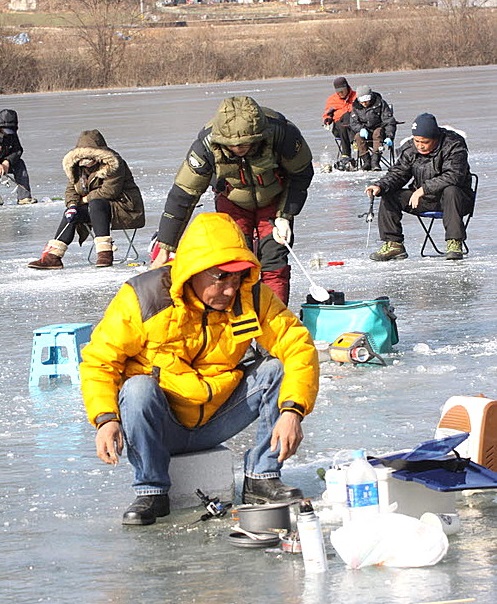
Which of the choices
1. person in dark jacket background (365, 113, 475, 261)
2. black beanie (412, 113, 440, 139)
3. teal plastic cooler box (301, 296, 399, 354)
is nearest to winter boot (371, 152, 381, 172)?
person in dark jacket background (365, 113, 475, 261)

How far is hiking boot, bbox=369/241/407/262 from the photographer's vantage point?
11.2 m

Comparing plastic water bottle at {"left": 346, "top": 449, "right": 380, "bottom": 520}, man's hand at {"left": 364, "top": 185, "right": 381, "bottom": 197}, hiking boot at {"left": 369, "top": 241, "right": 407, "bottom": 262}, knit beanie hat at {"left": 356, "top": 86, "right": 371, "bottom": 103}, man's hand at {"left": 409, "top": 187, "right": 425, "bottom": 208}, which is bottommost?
plastic water bottle at {"left": 346, "top": 449, "right": 380, "bottom": 520}

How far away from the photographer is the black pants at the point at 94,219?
1168 centimetres

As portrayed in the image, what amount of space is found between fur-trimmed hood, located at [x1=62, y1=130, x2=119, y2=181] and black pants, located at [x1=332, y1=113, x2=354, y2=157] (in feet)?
30.4

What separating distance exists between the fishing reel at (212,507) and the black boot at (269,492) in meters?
0.10

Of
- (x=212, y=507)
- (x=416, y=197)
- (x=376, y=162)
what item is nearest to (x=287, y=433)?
(x=212, y=507)

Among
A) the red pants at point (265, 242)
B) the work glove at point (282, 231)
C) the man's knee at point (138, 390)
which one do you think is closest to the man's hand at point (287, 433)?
the man's knee at point (138, 390)

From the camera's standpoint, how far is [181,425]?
4.88m

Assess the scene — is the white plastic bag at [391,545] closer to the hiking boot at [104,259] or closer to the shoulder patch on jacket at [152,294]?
the shoulder patch on jacket at [152,294]

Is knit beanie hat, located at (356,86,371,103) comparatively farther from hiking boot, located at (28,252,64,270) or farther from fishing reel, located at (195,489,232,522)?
fishing reel, located at (195,489,232,522)

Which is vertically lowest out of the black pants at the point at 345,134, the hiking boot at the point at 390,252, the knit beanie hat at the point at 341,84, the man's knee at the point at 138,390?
the man's knee at the point at 138,390

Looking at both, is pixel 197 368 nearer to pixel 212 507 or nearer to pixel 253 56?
pixel 212 507

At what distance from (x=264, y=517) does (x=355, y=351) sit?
294 cm

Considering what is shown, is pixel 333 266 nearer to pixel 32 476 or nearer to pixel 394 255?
pixel 394 255
